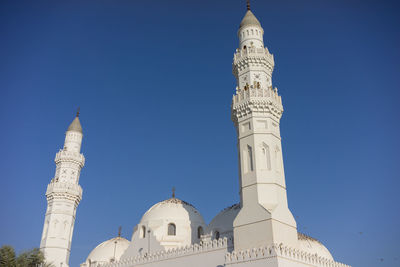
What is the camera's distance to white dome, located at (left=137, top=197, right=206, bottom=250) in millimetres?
29047

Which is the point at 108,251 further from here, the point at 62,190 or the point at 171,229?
the point at 171,229

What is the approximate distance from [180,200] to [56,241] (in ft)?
38.8

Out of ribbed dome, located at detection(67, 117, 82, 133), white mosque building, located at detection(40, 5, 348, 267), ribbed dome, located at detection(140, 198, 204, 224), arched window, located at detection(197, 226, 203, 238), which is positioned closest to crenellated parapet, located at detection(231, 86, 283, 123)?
white mosque building, located at detection(40, 5, 348, 267)

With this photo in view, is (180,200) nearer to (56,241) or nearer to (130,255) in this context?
(130,255)

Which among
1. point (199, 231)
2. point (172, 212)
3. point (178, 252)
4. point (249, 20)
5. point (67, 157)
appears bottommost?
point (178, 252)

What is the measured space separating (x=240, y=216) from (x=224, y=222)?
21.9 feet

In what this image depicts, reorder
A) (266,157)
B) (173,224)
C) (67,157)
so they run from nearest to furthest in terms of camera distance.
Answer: (266,157), (173,224), (67,157)

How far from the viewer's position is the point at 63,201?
35.1m

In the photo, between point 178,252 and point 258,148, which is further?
point 178,252

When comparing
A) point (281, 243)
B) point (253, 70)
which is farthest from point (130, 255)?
point (253, 70)

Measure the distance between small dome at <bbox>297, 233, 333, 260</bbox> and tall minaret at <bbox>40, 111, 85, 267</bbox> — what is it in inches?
811

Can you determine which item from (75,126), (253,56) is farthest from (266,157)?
(75,126)

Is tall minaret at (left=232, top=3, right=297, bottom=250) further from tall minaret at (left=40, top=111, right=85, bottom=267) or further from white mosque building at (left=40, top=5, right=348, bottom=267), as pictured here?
tall minaret at (left=40, top=111, right=85, bottom=267)

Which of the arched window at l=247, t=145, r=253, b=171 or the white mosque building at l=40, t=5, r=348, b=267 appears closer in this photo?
the white mosque building at l=40, t=5, r=348, b=267
